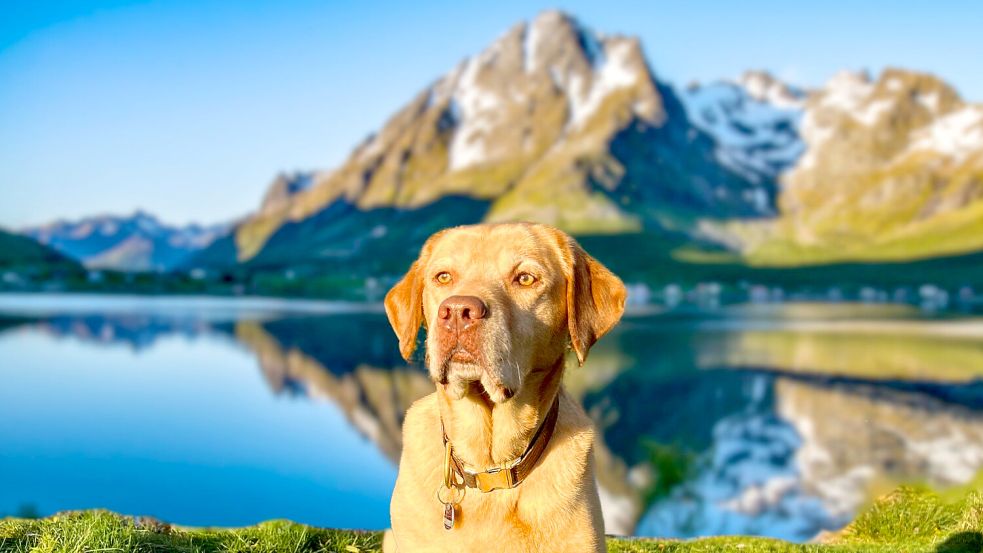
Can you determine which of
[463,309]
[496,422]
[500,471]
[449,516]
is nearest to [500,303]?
[463,309]

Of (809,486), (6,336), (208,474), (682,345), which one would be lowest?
(809,486)

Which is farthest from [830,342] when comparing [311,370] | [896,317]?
[311,370]

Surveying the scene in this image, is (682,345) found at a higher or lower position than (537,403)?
higher

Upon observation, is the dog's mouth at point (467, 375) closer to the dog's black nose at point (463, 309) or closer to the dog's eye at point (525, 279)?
the dog's black nose at point (463, 309)

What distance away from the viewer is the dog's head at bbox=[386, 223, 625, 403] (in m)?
5.33

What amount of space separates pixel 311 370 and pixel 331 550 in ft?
170

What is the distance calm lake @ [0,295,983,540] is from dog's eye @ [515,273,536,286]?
17692 mm

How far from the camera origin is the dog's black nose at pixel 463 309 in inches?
207

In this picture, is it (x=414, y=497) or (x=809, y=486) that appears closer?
(x=414, y=497)

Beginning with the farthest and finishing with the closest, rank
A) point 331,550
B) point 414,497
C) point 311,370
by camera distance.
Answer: point 311,370 < point 331,550 < point 414,497

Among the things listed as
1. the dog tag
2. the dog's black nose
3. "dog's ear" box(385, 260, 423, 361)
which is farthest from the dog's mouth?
the dog tag

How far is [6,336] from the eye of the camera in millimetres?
73500

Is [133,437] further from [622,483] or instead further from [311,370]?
[622,483]

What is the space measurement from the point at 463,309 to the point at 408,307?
46.7 inches
